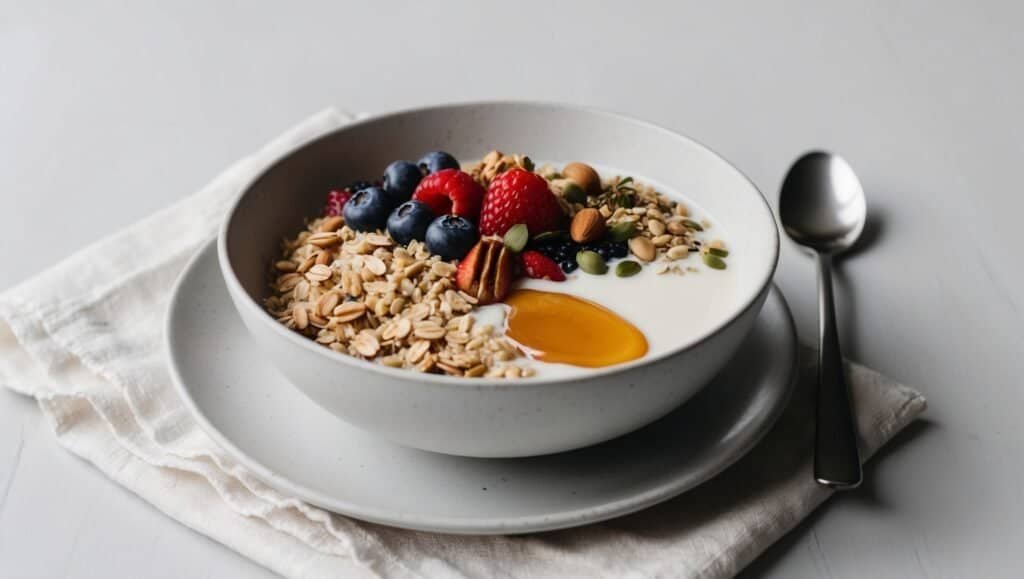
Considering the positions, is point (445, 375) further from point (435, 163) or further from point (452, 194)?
point (435, 163)

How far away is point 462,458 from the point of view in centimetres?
153

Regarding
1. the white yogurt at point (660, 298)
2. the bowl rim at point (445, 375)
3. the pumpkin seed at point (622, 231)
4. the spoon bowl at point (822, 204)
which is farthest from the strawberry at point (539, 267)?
the spoon bowl at point (822, 204)

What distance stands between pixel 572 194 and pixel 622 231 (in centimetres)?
13

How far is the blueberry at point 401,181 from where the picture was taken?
5.93 ft

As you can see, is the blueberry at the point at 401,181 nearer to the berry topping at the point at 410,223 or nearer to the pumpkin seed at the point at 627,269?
the berry topping at the point at 410,223

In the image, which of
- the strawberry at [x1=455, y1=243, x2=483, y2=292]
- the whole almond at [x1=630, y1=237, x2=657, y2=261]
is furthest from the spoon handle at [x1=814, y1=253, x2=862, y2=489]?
the strawberry at [x1=455, y1=243, x2=483, y2=292]

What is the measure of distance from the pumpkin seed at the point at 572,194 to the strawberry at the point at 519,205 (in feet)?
0.27

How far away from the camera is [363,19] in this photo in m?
3.11

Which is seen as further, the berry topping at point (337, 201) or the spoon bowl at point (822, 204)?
the spoon bowl at point (822, 204)

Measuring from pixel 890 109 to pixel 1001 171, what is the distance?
1.12 feet

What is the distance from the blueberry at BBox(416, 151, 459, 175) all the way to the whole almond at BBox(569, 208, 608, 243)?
264 mm

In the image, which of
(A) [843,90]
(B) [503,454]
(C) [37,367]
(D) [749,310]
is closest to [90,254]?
(C) [37,367]

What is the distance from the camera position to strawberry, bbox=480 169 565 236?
168 centimetres

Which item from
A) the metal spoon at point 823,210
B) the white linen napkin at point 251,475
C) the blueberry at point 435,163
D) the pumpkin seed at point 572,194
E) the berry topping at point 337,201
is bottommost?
the white linen napkin at point 251,475
